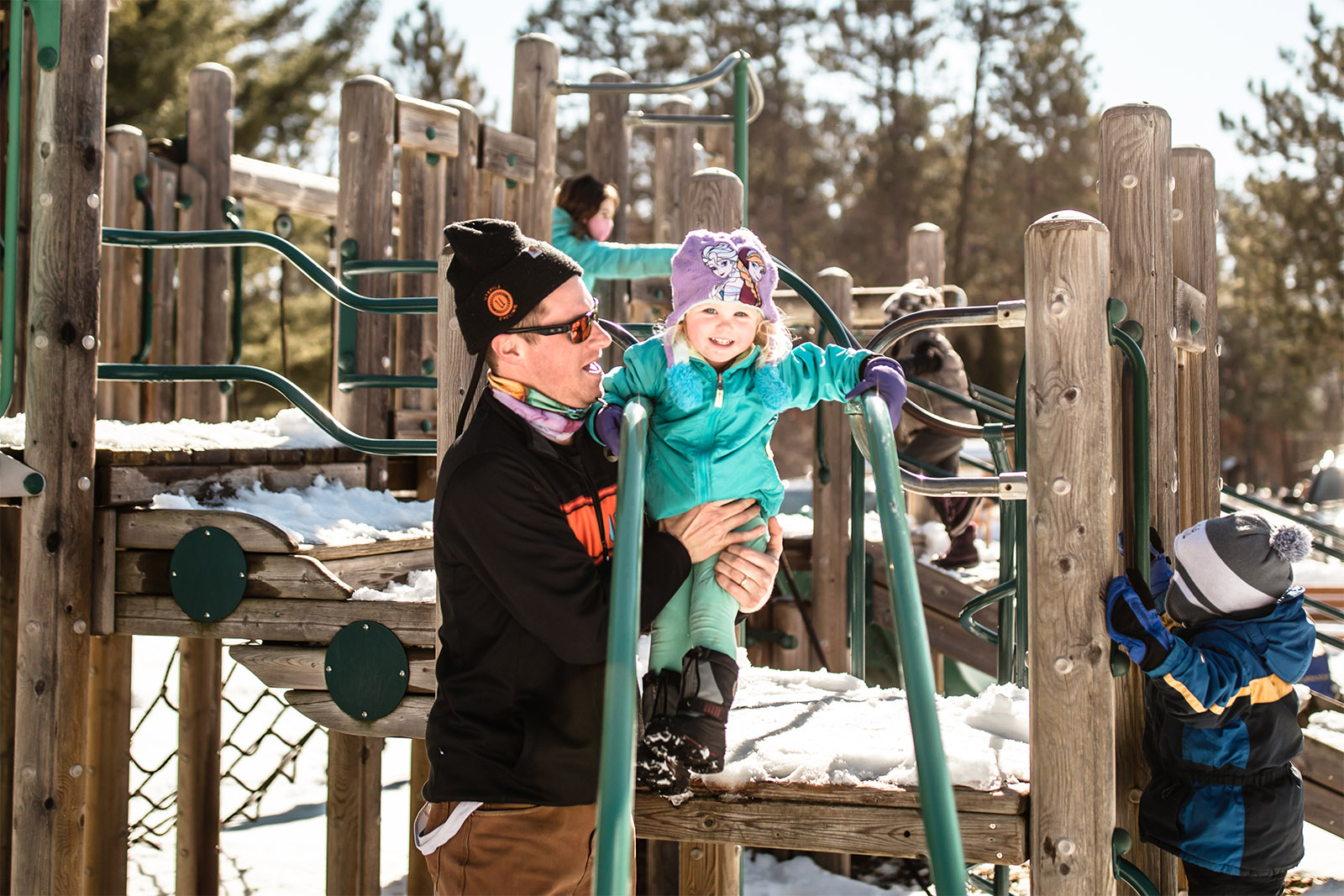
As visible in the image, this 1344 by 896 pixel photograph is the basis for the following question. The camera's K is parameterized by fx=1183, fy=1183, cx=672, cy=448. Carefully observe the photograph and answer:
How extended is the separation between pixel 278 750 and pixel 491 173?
13.7 feet

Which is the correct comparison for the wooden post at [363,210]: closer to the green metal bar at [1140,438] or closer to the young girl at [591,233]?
the young girl at [591,233]

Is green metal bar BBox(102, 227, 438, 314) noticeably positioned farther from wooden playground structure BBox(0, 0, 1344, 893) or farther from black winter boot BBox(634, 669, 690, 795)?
black winter boot BBox(634, 669, 690, 795)

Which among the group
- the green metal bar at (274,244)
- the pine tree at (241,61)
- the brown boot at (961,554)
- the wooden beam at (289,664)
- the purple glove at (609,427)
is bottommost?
the wooden beam at (289,664)

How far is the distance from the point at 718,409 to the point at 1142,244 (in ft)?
3.56

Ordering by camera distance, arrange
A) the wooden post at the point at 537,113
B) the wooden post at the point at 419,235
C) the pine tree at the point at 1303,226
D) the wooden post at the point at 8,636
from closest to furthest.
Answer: the wooden post at the point at 8,636 → the wooden post at the point at 419,235 → the wooden post at the point at 537,113 → the pine tree at the point at 1303,226

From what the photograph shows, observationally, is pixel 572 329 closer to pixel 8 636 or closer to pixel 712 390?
pixel 712 390

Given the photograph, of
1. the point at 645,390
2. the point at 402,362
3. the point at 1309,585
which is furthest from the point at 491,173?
the point at 1309,585

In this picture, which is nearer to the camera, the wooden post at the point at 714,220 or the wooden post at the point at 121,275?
the wooden post at the point at 714,220

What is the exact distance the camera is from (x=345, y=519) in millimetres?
3783

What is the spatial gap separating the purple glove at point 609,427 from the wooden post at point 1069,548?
0.79m

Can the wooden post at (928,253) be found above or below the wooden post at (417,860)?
above

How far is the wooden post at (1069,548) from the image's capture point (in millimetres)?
2203

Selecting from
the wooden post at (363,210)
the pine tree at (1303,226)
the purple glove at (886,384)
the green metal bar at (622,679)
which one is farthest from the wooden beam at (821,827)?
the pine tree at (1303,226)

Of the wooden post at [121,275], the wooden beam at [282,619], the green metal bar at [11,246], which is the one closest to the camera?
the wooden beam at [282,619]
